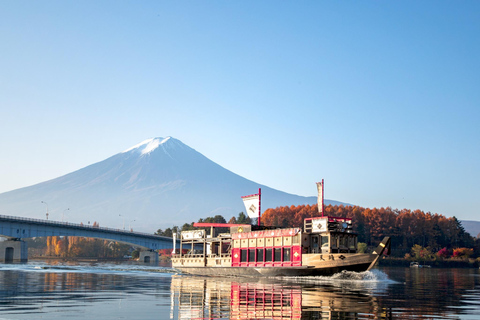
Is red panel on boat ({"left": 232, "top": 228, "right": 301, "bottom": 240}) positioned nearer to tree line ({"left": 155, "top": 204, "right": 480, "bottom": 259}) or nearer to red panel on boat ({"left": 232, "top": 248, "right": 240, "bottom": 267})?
red panel on boat ({"left": 232, "top": 248, "right": 240, "bottom": 267})

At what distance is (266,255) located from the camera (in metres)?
52.2

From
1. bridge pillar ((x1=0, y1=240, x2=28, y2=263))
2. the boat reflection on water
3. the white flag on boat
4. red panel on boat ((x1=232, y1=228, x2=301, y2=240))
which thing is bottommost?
bridge pillar ((x1=0, y1=240, x2=28, y2=263))

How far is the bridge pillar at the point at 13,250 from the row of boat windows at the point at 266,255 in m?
75.6

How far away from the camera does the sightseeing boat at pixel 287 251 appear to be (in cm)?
4525

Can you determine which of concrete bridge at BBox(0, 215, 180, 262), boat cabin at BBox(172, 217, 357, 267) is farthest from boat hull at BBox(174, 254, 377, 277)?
concrete bridge at BBox(0, 215, 180, 262)

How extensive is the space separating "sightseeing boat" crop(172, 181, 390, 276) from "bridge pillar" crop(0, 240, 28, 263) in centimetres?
6774

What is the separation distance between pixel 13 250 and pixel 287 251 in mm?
83603

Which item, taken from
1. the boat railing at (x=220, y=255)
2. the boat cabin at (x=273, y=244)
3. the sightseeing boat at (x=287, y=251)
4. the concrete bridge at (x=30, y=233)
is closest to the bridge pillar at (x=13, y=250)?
the concrete bridge at (x=30, y=233)

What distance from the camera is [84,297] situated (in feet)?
87.1

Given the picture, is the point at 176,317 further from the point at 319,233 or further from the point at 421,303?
the point at 319,233

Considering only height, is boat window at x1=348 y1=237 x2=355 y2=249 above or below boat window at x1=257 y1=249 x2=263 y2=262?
above

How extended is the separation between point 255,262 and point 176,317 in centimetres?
3306

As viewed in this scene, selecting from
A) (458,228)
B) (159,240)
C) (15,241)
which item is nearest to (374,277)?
(15,241)

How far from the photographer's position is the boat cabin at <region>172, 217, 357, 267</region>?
47.6 meters
